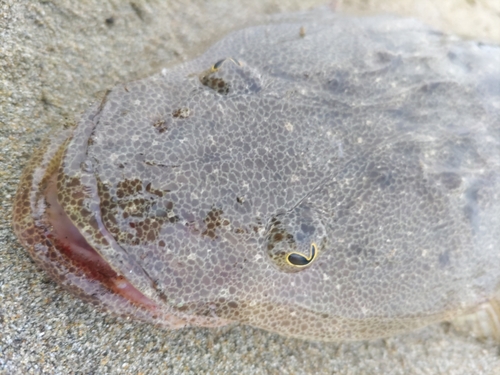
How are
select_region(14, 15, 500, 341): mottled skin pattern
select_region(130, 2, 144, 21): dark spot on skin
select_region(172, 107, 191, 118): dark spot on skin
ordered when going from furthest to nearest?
select_region(130, 2, 144, 21): dark spot on skin → select_region(172, 107, 191, 118): dark spot on skin → select_region(14, 15, 500, 341): mottled skin pattern

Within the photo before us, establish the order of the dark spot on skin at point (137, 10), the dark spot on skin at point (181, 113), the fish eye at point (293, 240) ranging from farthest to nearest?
1. the dark spot on skin at point (137, 10)
2. the dark spot on skin at point (181, 113)
3. the fish eye at point (293, 240)

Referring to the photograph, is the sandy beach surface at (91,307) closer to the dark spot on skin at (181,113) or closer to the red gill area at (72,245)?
the red gill area at (72,245)

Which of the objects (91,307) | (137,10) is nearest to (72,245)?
(91,307)

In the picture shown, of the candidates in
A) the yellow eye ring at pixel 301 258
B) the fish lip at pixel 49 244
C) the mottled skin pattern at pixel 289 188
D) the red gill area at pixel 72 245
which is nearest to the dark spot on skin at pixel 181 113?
the mottled skin pattern at pixel 289 188

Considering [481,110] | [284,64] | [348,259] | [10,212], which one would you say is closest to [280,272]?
[348,259]

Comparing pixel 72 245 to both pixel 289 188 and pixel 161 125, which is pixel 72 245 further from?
pixel 289 188

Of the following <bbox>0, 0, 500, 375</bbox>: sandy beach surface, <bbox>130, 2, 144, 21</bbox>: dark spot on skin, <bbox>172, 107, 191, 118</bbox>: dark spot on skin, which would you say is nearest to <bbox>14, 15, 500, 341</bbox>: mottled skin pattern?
<bbox>172, 107, 191, 118</bbox>: dark spot on skin

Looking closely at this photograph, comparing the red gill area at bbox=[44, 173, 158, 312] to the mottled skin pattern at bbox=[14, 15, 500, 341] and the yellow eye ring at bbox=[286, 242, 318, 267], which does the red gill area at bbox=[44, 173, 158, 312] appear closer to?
the mottled skin pattern at bbox=[14, 15, 500, 341]
